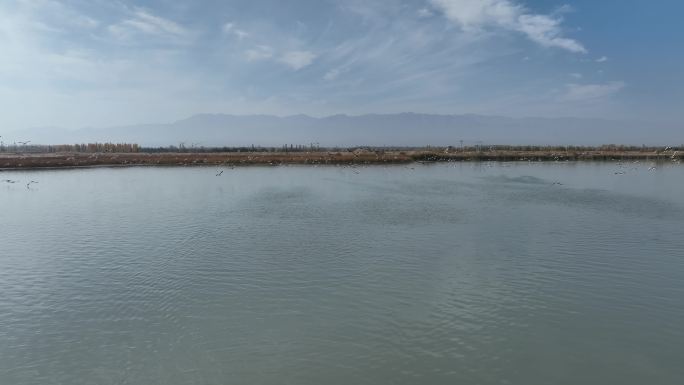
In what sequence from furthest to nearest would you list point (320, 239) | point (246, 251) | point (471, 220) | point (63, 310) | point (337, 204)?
point (337, 204), point (471, 220), point (320, 239), point (246, 251), point (63, 310)

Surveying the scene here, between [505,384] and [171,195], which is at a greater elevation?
[171,195]

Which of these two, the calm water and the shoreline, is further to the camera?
the shoreline

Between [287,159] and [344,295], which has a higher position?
[287,159]

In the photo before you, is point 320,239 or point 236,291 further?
point 320,239

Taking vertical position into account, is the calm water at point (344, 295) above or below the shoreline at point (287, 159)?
below

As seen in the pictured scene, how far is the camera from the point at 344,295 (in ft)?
32.7

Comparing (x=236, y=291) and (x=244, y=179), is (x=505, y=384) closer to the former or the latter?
(x=236, y=291)

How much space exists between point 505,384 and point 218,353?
454 centimetres

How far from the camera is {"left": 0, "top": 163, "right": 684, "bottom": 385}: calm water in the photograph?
716cm

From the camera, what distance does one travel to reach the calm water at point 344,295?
7164 mm

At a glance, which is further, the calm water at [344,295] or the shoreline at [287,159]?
the shoreline at [287,159]

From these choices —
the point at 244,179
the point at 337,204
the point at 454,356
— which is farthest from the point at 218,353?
the point at 244,179

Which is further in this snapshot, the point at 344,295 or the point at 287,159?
the point at 287,159

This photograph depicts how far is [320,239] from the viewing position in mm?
15172
